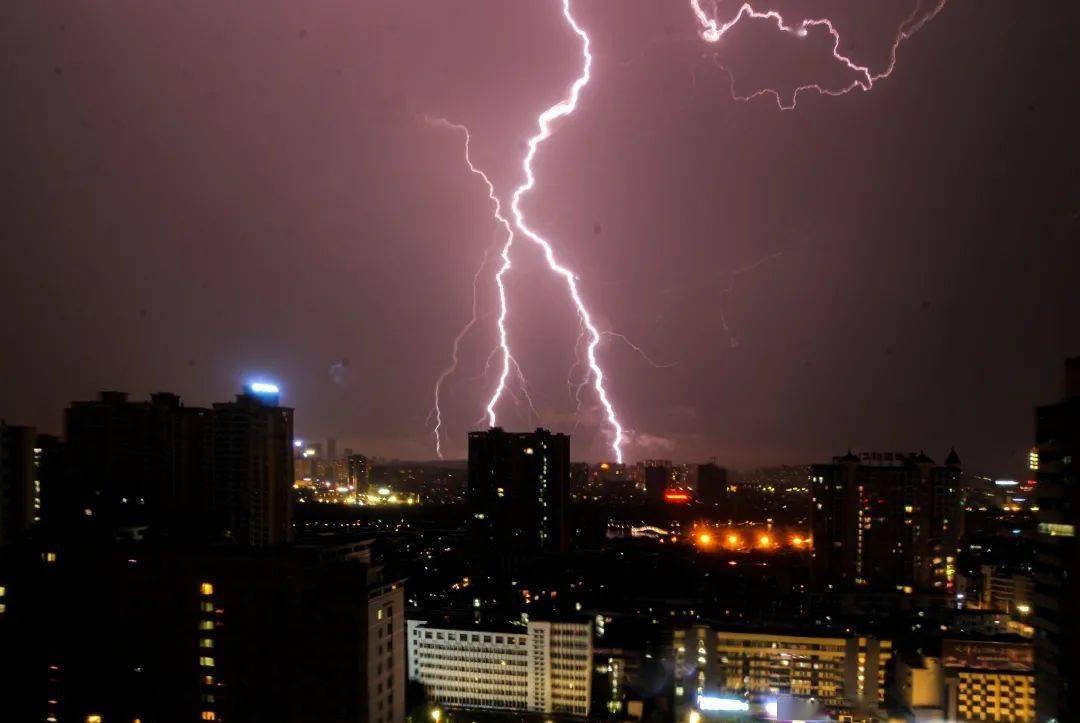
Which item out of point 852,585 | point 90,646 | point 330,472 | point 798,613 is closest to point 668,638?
point 798,613

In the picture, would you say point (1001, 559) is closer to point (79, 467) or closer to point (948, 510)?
point (948, 510)

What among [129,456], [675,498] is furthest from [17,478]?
[675,498]

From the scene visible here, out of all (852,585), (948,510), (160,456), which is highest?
(160,456)

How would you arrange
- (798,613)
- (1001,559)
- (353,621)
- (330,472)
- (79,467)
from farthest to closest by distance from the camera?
(330,472)
(1001,559)
(798,613)
(79,467)
(353,621)

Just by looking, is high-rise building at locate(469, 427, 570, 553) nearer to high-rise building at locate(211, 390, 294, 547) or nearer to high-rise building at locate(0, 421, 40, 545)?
high-rise building at locate(211, 390, 294, 547)

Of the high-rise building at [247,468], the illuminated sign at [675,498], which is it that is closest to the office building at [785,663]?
the high-rise building at [247,468]

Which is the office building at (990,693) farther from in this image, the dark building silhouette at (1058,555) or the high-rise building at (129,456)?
the high-rise building at (129,456)
